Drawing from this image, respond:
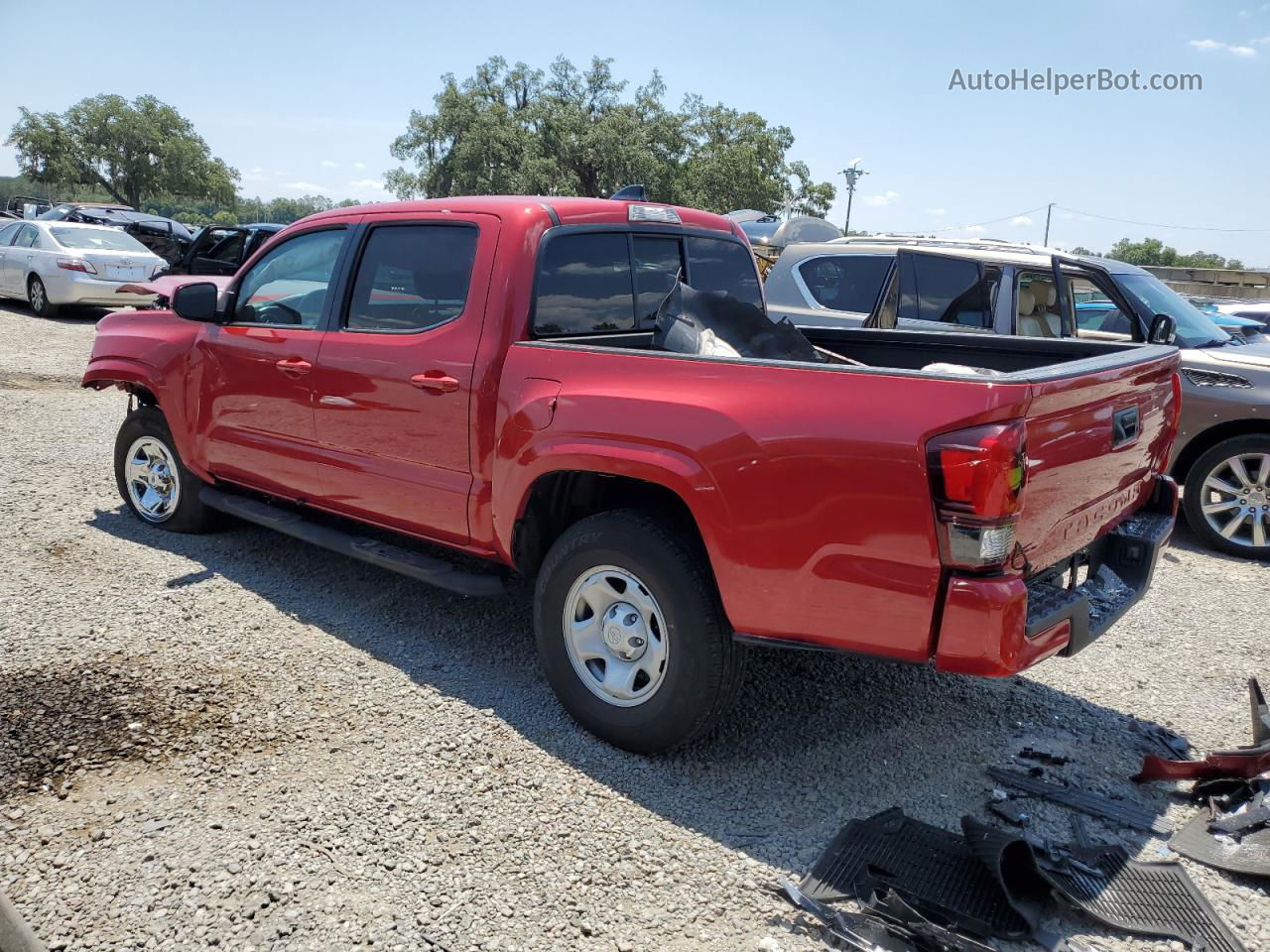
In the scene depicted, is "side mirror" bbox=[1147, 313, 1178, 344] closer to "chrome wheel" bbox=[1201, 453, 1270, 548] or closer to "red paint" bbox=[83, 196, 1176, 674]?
"chrome wheel" bbox=[1201, 453, 1270, 548]

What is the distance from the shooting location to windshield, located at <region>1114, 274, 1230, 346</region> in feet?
23.5

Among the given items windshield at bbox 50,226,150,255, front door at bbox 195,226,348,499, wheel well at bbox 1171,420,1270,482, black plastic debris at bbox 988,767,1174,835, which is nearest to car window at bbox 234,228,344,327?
front door at bbox 195,226,348,499

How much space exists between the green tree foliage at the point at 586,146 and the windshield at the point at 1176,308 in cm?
4240

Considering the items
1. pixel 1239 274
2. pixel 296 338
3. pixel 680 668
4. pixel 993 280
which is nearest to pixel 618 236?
pixel 296 338

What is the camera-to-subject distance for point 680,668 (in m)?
3.26

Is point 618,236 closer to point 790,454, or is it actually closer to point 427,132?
point 790,454

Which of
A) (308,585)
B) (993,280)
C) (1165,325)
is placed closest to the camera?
(308,585)

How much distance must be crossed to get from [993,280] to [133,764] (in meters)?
6.44

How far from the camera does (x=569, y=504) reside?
385 centimetres

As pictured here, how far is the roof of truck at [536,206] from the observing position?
4.02 metres

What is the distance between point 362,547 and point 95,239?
14.2 meters

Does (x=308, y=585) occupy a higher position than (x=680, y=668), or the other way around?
(x=680, y=668)

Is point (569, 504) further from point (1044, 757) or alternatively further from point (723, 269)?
point (1044, 757)

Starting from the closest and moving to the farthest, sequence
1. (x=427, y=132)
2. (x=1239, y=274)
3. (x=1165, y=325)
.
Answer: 1. (x=1165, y=325)
2. (x=1239, y=274)
3. (x=427, y=132)
